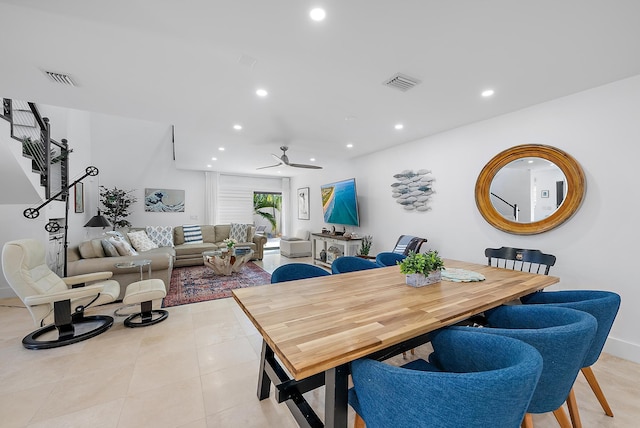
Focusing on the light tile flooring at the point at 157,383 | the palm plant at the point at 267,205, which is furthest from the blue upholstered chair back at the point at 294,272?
the palm plant at the point at 267,205

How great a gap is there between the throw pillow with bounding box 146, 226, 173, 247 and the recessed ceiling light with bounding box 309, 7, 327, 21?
20.5 ft

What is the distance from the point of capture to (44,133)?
3.59 meters

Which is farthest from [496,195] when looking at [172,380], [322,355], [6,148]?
[6,148]

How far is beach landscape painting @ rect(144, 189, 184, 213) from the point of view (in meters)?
6.95

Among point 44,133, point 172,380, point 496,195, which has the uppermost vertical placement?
point 44,133

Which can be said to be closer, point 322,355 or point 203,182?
point 322,355

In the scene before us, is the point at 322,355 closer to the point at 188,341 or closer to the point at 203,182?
the point at 188,341

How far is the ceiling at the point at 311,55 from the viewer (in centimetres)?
155

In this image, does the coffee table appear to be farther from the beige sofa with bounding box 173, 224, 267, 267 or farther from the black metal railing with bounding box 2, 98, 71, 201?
the black metal railing with bounding box 2, 98, 71, 201

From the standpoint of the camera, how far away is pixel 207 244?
638 cm

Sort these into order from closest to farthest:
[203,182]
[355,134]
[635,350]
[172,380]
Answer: [172,380]
[635,350]
[355,134]
[203,182]

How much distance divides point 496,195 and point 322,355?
10.9 feet

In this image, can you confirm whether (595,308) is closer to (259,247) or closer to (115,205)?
(259,247)

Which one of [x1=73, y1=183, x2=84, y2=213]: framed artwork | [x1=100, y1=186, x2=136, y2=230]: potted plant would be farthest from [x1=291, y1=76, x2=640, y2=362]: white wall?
[x1=100, y1=186, x2=136, y2=230]: potted plant
